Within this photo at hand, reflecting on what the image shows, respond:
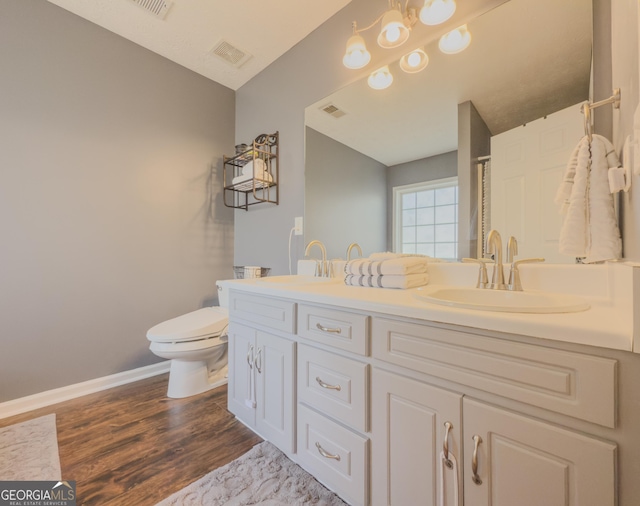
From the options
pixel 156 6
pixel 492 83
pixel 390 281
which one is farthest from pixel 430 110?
pixel 156 6

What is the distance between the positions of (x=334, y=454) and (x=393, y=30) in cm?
188

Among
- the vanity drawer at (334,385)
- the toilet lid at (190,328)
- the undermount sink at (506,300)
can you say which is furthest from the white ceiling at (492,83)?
the toilet lid at (190,328)

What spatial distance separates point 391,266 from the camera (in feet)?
3.92

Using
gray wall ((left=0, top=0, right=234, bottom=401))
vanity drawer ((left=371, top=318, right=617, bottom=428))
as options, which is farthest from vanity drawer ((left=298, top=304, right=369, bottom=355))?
gray wall ((left=0, top=0, right=234, bottom=401))

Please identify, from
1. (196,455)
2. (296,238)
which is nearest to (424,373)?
(196,455)

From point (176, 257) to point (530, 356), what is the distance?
2.38 meters

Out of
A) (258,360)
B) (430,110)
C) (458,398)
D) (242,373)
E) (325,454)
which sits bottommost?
(325,454)

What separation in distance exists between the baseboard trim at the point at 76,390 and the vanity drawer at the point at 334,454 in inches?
63.0

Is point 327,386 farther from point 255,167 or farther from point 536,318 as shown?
point 255,167

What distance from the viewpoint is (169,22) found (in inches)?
74.1

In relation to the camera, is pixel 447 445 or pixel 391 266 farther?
pixel 391 266

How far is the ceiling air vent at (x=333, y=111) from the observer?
1.77 metres

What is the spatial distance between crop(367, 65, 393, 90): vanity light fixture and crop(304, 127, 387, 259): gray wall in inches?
14.3

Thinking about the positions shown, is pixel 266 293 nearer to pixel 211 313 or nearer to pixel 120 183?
pixel 211 313
